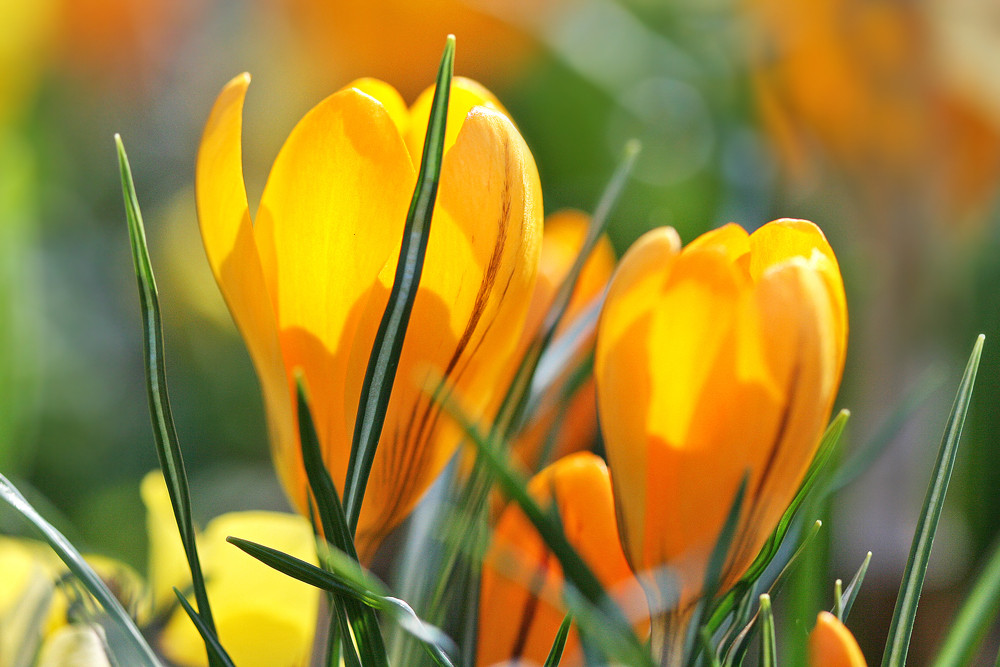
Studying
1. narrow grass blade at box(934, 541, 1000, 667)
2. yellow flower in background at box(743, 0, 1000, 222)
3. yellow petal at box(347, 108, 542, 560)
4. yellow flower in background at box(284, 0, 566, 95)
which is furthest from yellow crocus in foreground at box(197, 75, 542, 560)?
yellow flower in background at box(284, 0, 566, 95)

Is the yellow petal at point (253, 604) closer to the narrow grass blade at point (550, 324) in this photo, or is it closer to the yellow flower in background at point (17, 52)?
the narrow grass blade at point (550, 324)

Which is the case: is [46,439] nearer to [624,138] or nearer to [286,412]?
[286,412]

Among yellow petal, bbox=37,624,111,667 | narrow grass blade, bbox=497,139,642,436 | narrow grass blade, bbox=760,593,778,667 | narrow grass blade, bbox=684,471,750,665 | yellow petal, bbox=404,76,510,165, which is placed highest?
yellow petal, bbox=404,76,510,165

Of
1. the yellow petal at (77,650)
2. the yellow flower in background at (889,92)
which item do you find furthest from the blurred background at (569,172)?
the yellow petal at (77,650)

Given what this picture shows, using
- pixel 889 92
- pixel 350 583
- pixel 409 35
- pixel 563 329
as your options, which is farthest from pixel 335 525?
pixel 409 35

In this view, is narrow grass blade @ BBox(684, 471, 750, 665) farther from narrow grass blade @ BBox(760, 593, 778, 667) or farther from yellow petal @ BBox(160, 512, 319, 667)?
yellow petal @ BBox(160, 512, 319, 667)

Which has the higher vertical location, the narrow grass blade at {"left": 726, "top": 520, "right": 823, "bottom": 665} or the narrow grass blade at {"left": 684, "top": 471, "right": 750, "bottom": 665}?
the narrow grass blade at {"left": 684, "top": 471, "right": 750, "bottom": 665}
